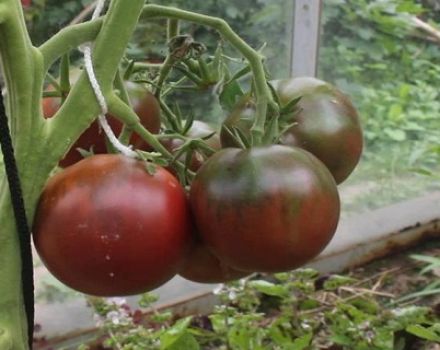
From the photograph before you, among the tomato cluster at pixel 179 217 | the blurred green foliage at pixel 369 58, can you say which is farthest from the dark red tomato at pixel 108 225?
the blurred green foliage at pixel 369 58

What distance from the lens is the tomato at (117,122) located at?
0.63 metres

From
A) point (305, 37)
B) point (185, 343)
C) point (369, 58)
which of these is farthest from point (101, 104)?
point (369, 58)

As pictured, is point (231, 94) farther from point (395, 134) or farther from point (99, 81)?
point (395, 134)

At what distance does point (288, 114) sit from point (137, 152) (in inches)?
5.8

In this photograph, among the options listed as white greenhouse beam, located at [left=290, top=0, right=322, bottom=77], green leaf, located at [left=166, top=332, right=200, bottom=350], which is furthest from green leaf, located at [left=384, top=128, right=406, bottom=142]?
green leaf, located at [left=166, top=332, right=200, bottom=350]

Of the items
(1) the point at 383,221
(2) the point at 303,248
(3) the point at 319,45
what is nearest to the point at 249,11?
(3) the point at 319,45

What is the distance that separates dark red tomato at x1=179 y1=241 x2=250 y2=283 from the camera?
0.63 m

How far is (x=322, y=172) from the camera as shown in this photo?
59 cm

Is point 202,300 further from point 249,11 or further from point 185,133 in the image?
point 185,133

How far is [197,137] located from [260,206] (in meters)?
0.14

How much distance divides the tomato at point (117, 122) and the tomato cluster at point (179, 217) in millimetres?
37

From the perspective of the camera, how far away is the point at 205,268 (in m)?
0.64

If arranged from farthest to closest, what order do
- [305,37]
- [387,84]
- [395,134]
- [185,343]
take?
1. [387,84]
2. [395,134]
3. [305,37]
4. [185,343]

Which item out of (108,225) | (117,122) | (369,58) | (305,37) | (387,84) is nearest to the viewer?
(108,225)
